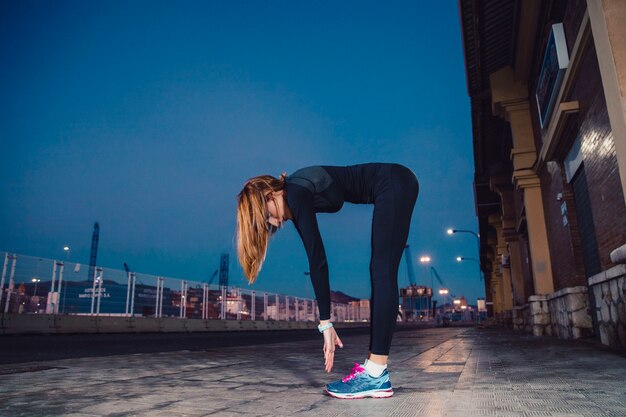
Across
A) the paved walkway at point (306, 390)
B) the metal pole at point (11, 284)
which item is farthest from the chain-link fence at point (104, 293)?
the paved walkway at point (306, 390)

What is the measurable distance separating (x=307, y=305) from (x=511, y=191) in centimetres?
1720

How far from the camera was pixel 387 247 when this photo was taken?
242cm

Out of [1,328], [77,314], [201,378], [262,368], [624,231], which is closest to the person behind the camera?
[201,378]

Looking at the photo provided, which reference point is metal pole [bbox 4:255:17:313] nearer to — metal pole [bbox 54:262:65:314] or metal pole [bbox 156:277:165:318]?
metal pole [bbox 54:262:65:314]

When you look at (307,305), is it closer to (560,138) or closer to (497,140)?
(497,140)

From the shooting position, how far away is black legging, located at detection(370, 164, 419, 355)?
93.6 inches

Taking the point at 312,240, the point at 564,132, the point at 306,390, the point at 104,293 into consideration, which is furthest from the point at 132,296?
the point at 312,240

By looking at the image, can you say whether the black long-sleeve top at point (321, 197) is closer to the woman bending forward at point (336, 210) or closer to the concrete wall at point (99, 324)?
the woman bending forward at point (336, 210)

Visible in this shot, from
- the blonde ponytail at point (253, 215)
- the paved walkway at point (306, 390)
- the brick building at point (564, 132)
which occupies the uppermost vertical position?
the brick building at point (564, 132)

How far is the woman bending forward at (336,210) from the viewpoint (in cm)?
231

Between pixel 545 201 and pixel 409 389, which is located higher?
pixel 545 201

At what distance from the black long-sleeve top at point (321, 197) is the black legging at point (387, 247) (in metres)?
0.10

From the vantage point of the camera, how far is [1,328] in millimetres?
11109

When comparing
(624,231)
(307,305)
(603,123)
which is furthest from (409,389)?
(307,305)
